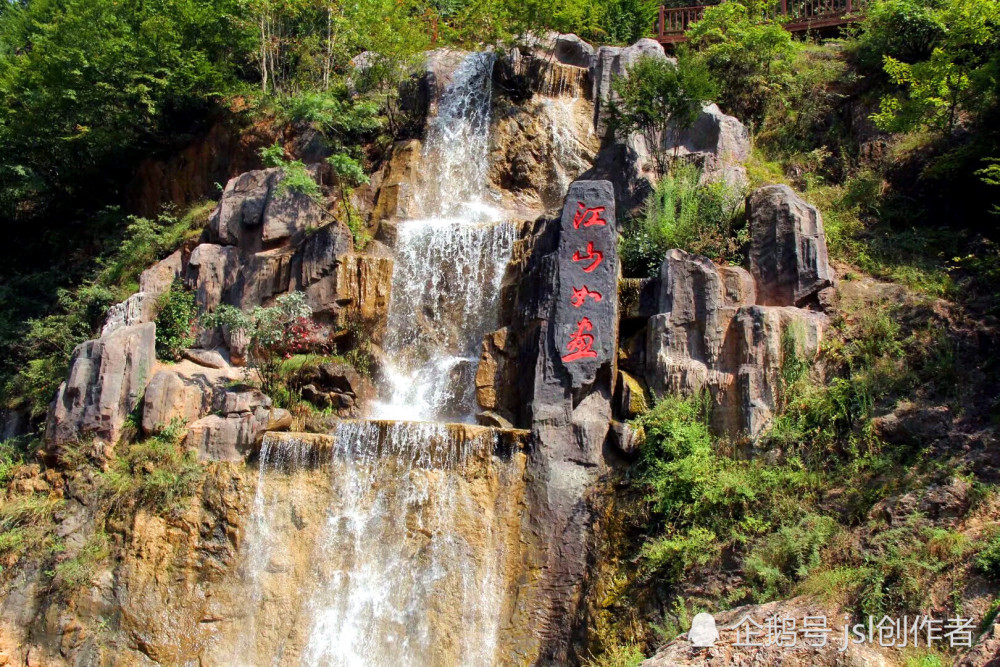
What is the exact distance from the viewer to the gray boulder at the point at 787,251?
32.1ft

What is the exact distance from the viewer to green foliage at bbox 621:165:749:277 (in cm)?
1048

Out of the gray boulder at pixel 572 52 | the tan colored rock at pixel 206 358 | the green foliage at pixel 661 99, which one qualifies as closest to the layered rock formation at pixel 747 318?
the green foliage at pixel 661 99

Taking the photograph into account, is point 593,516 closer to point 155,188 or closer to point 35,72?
point 155,188

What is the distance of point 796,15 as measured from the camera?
16.9 m

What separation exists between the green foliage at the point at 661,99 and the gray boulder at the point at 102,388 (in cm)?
806

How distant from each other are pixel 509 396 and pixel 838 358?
4011 mm

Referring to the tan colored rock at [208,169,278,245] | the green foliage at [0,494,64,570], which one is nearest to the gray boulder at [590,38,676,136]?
the tan colored rock at [208,169,278,245]

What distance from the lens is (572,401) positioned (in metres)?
9.52

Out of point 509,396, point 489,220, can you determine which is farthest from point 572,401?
point 489,220

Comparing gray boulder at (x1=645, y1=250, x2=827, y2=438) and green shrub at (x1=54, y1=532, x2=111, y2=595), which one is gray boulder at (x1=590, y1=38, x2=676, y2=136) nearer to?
gray boulder at (x1=645, y1=250, x2=827, y2=438)

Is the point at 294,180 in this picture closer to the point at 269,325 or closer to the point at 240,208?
the point at 240,208

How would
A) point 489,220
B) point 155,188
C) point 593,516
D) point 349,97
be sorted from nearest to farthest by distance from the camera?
point 593,516, point 489,220, point 349,97, point 155,188

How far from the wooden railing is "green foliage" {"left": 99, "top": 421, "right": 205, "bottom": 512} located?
518 inches

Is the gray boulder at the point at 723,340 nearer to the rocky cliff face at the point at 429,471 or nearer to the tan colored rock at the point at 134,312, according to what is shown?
the rocky cliff face at the point at 429,471
